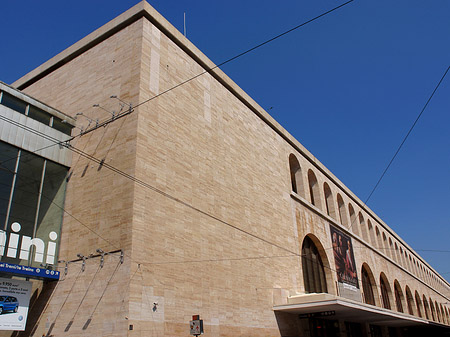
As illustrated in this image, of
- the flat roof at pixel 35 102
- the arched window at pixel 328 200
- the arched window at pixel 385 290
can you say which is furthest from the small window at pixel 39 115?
the arched window at pixel 385 290

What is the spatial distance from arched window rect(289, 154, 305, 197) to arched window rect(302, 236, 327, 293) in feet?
11.1

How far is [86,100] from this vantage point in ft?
57.4

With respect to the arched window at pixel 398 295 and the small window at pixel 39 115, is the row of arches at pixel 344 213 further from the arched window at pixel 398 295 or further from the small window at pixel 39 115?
the small window at pixel 39 115

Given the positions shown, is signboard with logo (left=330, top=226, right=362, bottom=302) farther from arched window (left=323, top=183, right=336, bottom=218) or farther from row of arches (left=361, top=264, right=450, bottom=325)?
row of arches (left=361, top=264, right=450, bottom=325)

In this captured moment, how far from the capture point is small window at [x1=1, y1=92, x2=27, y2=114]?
15160 mm

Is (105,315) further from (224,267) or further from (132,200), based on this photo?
(224,267)

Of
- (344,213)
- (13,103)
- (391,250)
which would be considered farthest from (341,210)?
(13,103)

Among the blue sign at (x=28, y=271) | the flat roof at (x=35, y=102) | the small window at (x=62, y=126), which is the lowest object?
the blue sign at (x=28, y=271)

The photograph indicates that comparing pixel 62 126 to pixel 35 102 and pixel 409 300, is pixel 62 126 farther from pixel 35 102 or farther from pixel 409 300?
pixel 409 300

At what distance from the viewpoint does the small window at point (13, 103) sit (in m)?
15.2

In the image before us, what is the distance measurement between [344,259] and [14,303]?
22947 mm

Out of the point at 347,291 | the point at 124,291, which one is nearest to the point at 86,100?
the point at 124,291

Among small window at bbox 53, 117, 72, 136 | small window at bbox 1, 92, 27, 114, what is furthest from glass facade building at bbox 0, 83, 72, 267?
small window at bbox 53, 117, 72, 136

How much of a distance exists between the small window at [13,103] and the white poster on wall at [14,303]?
20.6 ft
